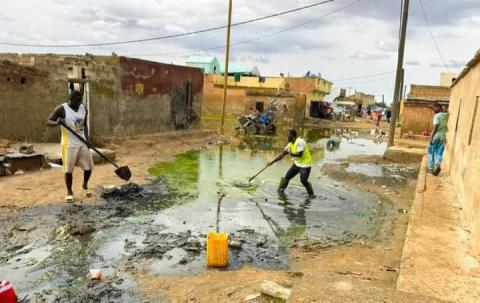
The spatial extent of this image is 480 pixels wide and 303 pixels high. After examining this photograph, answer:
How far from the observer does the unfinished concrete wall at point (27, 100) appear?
39.0 feet

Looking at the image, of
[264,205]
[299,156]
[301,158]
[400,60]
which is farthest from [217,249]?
[400,60]

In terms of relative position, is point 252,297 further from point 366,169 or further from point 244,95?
point 244,95

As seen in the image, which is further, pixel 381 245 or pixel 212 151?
pixel 212 151

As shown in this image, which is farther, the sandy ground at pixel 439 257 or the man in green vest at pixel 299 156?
the man in green vest at pixel 299 156

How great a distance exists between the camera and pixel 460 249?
4797 mm

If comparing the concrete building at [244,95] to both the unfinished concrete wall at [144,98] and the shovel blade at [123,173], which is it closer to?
the unfinished concrete wall at [144,98]

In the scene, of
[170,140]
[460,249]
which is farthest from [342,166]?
[460,249]

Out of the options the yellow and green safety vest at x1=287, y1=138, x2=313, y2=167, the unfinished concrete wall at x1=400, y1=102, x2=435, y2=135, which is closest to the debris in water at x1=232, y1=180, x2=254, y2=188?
the yellow and green safety vest at x1=287, y1=138, x2=313, y2=167

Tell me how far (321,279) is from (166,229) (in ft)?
10.5

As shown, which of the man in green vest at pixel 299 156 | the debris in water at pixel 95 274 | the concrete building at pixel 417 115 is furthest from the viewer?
the concrete building at pixel 417 115

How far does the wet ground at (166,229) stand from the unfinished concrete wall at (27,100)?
439 centimetres

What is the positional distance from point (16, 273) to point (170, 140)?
13.2 m

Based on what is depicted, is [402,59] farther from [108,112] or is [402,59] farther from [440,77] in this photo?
[440,77]

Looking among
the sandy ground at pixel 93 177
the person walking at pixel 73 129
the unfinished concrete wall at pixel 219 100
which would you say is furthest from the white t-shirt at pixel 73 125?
the unfinished concrete wall at pixel 219 100
